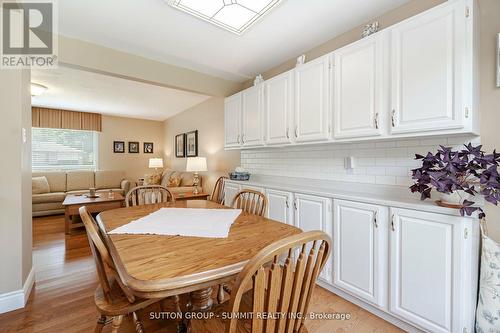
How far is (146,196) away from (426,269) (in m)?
2.37

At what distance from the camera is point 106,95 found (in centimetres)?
453

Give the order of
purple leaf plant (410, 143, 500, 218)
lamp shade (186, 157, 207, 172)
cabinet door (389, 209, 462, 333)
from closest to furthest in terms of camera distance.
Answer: purple leaf plant (410, 143, 500, 218) → cabinet door (389, 209, 462, 333) → lamp shade (186, 157, 207, 172)

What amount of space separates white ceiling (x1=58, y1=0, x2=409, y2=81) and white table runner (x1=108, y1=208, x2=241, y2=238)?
1.67 meters

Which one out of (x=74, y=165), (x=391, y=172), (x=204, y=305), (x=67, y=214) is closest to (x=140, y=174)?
(x=74, y=165)

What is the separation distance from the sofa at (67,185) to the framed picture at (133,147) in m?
0.78

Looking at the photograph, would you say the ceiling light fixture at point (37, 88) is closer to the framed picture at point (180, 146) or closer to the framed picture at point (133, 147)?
the framed picture at point (180, 146)

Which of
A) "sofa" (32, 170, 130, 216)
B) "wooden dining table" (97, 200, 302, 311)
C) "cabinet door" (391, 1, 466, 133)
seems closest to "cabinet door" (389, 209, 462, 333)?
"cabinet door" (391, 1, 466, 133)

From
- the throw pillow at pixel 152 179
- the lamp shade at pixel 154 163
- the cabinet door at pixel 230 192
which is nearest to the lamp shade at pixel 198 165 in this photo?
the cabinet door at pixel 230 192

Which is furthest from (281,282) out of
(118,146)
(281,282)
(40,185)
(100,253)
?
(118,146)

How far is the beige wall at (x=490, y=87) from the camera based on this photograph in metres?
1.49

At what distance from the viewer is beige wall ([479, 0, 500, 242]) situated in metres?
1.49

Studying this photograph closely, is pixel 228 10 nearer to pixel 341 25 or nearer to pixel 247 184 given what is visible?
pixel 341 25

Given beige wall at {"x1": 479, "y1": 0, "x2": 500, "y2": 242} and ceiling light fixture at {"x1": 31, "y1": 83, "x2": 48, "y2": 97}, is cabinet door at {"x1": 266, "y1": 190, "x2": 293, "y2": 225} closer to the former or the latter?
beige wall at {"x1": 479, "y1": 0, "x2": 500, "y2": 242}

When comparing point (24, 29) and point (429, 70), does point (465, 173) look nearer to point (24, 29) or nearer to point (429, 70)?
point (429, 70)
